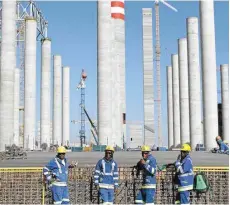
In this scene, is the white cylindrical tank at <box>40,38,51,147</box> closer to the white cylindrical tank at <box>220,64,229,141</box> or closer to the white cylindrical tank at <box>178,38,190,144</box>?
the white cylindrical tank at <box>178,38,190,144</box>

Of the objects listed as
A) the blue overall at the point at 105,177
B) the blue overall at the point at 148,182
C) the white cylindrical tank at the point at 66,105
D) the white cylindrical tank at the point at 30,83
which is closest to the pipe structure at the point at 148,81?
the white cylindrical tank at the point at 66,105

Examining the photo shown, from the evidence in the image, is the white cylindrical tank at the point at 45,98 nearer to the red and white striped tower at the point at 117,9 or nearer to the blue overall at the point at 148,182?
the red and white striped tower at the point at 117,9

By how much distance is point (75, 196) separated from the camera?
42.4ft

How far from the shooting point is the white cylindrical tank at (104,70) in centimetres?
4325

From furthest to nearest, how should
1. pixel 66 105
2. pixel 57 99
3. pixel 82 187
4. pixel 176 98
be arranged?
pixel 66 105, pixel 176 98, pixel 57 99, pixel 82 187

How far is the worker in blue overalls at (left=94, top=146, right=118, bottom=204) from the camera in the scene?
1031cm

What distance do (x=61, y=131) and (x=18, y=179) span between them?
202ft

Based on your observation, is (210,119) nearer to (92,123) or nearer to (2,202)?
(2,202)

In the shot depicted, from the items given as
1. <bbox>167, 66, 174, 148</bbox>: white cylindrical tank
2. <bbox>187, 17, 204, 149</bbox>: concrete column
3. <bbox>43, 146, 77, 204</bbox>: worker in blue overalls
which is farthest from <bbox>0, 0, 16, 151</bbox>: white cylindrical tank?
<bbox>167, 66, 174, 148</bbox>: white cylindrical tank

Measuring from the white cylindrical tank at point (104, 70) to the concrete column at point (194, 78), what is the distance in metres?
12.2

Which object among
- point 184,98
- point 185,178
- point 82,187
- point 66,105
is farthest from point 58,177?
point 66,105

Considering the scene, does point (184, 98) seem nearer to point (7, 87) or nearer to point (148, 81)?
point (148, 81)

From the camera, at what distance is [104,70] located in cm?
4350

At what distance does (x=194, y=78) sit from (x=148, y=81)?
20061 mm
